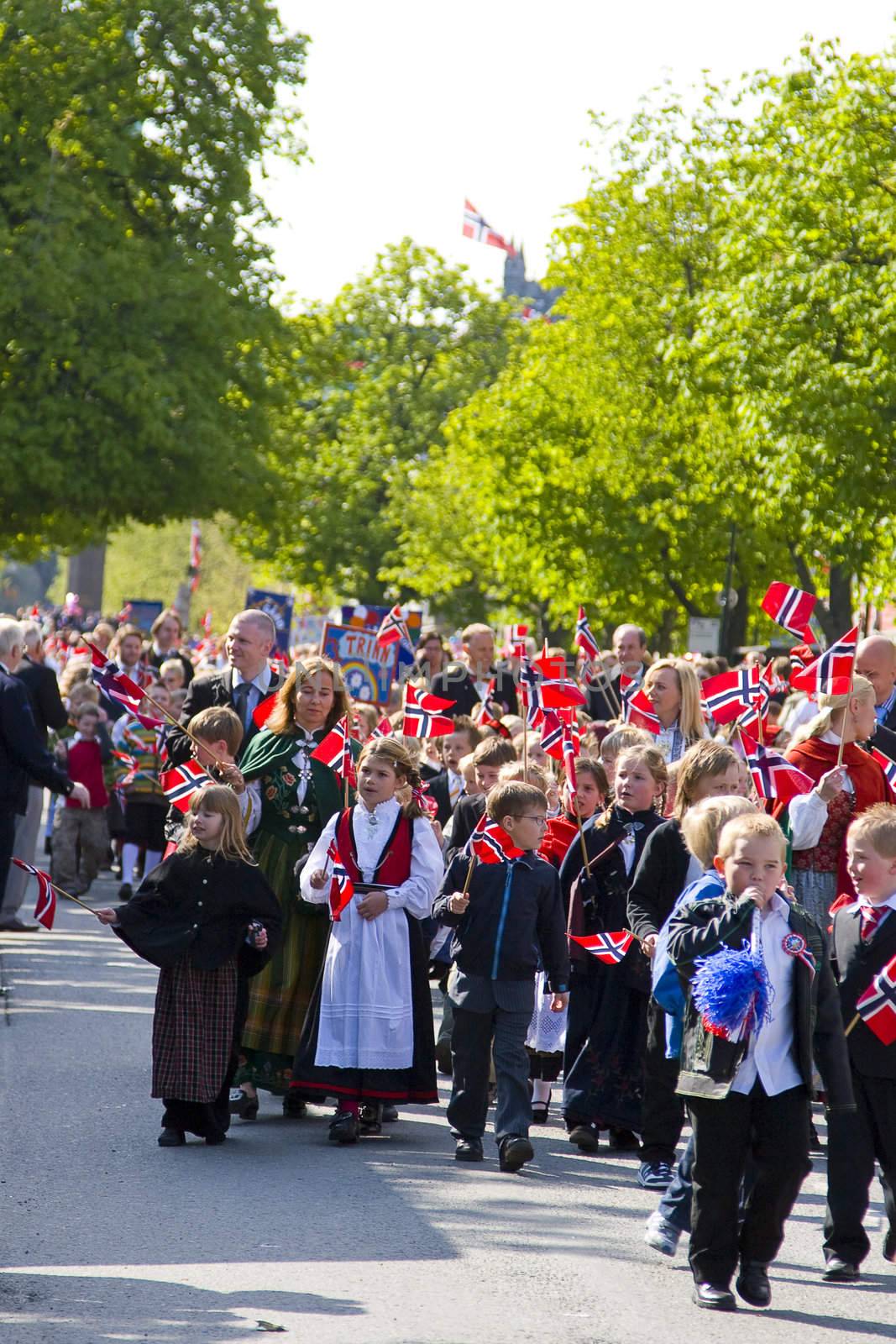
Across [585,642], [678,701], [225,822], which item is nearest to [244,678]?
[225,822]

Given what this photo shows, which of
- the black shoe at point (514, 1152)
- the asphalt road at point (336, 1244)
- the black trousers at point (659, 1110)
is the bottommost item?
the asphalt road at point (336, 1244)

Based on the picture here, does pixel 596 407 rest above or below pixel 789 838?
above

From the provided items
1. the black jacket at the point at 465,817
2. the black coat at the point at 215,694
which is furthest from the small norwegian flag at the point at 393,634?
the black jacket at the point at 465,817

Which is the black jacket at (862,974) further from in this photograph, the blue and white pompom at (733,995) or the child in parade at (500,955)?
the child in parade at (500,955)

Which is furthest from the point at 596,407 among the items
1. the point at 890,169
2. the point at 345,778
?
the point at 345,778

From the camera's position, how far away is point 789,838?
874 cm

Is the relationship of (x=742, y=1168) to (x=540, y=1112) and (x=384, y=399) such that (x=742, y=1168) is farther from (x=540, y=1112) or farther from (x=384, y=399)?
(x=384, y=399)

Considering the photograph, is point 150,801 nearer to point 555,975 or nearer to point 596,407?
point 555,975

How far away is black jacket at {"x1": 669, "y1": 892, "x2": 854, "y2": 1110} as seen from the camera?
19.3ft

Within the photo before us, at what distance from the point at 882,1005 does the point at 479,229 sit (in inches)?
2192

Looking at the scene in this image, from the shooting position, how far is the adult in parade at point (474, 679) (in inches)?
595

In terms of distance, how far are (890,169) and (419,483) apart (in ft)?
99.2

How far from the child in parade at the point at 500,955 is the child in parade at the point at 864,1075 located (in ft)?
5.23

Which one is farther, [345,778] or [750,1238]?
[345,778]
